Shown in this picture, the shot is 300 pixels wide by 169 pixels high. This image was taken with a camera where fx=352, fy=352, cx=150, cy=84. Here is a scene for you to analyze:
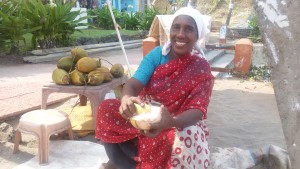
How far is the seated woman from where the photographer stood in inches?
79.0

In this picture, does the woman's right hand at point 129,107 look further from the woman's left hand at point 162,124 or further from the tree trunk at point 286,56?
the tree trunk at point 286,56

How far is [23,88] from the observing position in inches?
204

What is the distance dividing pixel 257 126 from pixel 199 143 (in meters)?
2.30

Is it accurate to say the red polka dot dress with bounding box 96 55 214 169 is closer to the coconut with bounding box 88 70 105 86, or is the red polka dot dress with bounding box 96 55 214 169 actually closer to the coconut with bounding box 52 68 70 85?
the coconut with bounding box 88 70 105 86

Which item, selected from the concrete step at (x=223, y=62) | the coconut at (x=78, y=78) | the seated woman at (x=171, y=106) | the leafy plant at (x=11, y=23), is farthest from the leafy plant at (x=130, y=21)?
the seated woman at (x=171, y=106)

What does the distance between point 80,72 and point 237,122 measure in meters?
2.06

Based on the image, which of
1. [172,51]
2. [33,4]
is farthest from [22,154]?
[33,4]

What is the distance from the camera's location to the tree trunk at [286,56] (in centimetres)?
159

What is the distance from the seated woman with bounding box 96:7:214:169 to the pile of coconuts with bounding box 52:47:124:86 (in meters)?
0.99

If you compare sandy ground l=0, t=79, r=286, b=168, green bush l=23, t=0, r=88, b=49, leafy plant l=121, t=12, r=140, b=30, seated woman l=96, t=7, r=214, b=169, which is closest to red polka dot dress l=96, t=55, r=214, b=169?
seated woman l=96, t=7, r=214, b=169

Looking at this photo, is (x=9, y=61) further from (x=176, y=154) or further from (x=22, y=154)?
(x=176, y=154)

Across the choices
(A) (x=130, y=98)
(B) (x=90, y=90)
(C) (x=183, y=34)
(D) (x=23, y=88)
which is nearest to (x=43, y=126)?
(B) (x=90, y=90)

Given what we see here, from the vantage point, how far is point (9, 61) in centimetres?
804

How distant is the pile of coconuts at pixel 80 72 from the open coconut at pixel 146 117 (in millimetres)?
1381
